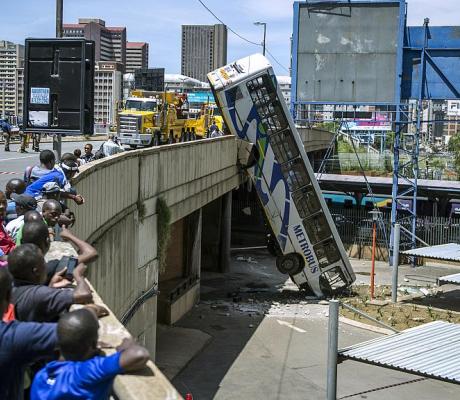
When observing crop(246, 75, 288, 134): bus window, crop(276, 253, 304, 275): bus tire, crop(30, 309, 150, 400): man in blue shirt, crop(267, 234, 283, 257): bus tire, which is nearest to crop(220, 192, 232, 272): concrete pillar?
crop(267, 234, 283, 257): bus tire

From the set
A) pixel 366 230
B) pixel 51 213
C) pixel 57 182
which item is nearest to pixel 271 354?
pixel 57 182

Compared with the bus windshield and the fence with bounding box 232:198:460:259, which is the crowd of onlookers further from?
the fence with bounding box 232:198:460:259

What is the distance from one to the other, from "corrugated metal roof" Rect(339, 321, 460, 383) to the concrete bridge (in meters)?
3.96

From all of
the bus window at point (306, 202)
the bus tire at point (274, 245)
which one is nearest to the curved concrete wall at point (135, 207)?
the bus window at point (306, 202)

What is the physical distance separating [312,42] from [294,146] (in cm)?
1074

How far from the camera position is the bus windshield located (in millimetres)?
31625

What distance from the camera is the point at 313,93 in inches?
1259

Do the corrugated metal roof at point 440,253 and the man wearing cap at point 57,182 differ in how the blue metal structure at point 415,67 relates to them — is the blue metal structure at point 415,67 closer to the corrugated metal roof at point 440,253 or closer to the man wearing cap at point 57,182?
the corrugated metal roof at point 440,253

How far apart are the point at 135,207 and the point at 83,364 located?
35.8 ft

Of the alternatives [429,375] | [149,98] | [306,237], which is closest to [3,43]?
[149,98]

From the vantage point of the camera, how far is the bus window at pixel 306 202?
22.5m

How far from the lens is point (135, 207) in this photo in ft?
46.3

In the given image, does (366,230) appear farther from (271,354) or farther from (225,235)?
(271,354)

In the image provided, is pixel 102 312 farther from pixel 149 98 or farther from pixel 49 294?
pixel 149 98
